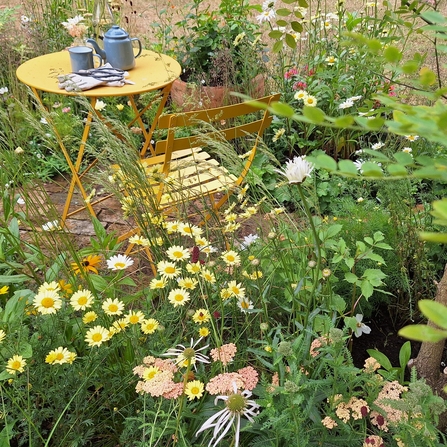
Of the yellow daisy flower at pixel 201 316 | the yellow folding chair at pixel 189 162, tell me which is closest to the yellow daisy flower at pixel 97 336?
the yellow daisy flower at pixel 201 316

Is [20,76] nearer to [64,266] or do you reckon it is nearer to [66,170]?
[66,170]

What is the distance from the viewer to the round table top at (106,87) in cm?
277

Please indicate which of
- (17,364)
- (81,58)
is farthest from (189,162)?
(81,58)

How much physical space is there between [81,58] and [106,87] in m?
0.26

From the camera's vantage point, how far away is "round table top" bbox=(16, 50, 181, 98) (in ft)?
9.09

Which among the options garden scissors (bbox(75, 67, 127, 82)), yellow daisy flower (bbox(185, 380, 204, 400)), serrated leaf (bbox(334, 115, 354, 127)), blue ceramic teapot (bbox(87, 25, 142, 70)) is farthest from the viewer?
blue ceramic teapot (bbox(87, 25, 142, 70))

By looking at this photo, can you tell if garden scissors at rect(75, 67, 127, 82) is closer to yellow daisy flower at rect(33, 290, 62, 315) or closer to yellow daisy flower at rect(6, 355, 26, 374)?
yellow daisy flower at rect(33, 290, 62, 315)

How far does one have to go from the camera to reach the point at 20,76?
9.65 ft

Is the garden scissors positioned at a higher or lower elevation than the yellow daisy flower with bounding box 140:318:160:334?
higher

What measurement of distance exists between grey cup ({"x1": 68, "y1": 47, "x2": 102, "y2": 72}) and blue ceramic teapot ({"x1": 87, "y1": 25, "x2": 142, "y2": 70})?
0.23 feet

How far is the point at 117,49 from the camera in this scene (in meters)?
3.04

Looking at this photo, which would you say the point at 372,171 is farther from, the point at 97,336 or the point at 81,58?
the point at 81,58

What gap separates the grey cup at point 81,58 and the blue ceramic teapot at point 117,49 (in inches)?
2.7

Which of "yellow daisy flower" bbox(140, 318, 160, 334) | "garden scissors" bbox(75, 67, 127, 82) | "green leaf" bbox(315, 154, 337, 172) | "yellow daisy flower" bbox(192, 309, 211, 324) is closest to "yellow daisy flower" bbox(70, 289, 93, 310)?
"yellow daisy flower" bbox(140, 318, 160, 334)
